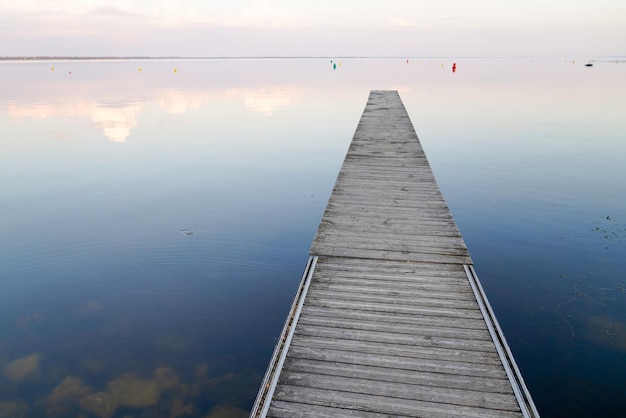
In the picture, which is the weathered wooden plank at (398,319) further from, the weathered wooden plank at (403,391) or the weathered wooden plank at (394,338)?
the weathered wooden plank at (403,391)

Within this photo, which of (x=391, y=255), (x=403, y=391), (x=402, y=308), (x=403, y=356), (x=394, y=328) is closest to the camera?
(x=403, y=391)

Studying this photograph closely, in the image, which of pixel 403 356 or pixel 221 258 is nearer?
pixel 403 356

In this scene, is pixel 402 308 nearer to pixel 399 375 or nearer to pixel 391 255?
pixel 399 375

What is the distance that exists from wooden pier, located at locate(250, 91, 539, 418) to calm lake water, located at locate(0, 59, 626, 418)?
255 cm

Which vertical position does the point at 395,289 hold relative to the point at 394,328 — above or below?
above

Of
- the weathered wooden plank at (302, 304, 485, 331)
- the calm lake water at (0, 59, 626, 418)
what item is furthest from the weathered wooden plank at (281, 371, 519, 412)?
the calm lake water at (0, 59, 626, 418)

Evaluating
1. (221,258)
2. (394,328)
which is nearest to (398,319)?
(394,328)

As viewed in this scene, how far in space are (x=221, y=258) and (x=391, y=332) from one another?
28.3ft

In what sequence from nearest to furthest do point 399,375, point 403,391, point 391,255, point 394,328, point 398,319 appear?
point 403,391 < point 399,375 < point 394,328 < point 398,319 < point 391,255

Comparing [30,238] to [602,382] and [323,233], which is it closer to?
[323,233]

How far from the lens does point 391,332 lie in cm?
805

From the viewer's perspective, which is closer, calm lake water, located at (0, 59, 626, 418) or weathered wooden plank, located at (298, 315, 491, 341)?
weathered wooden plank, located at (298, 315, 491, 341)

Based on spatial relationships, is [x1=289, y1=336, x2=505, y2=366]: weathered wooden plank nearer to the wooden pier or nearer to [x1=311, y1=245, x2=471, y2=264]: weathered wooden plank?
the wooden pier

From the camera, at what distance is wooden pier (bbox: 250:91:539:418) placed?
21.3ft
